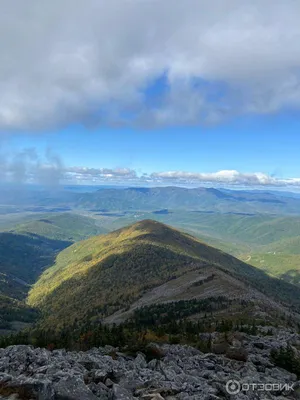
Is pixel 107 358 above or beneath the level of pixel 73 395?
beneath

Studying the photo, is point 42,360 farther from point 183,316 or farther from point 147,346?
point 183,316

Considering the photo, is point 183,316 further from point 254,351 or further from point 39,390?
point 39,390

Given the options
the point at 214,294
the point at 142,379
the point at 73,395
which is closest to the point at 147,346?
the point at 142,379

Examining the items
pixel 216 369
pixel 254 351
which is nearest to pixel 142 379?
pixel 216 369

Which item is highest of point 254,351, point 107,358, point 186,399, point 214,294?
point 186,399

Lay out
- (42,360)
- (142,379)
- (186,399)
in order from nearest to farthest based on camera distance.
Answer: (186,399), (142,379), (42,360)

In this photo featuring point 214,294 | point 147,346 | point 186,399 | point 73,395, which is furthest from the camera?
point 214,294

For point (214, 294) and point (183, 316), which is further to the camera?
point (214, 294)
